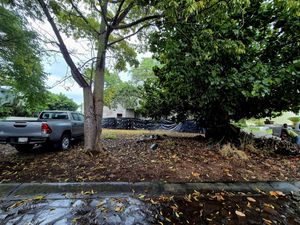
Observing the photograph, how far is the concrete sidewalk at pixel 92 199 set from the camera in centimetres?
298

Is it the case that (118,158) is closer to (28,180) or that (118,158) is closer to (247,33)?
(28,180)

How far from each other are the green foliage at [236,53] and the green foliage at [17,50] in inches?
173

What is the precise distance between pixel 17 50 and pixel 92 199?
252 inches

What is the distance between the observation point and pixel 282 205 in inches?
140

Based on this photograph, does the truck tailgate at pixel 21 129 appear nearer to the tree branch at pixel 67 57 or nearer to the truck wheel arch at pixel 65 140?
the truck wheel arch at pixel 65 140

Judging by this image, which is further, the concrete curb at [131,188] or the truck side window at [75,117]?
the truck side window at [75,117]

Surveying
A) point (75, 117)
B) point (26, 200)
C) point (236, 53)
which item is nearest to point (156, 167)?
point (26, 200)

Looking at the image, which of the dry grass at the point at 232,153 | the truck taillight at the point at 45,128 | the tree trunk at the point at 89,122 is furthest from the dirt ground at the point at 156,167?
the truck taillight at the point at 45,128

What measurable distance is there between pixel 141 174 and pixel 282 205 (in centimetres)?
267

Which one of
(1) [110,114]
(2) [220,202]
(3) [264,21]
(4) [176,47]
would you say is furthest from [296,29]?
(1) [110,114]

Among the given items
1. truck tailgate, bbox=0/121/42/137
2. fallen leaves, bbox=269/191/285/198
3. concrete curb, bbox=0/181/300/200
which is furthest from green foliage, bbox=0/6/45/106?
fallen leaves, bbox=269/191/285/198

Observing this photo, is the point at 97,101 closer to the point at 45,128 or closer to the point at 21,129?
the point at 45,128

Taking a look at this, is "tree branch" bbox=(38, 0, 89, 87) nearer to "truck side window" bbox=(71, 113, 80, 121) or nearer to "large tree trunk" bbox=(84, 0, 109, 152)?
"large tree trunk" bbox=(84, 0, 109, 152)

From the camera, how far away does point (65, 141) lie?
805cm
